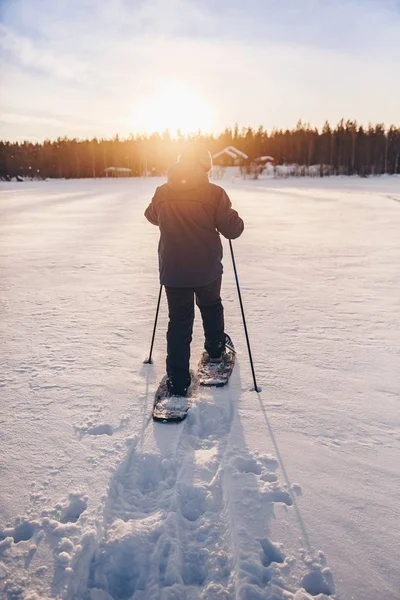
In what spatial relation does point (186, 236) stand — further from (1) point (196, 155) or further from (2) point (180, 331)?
(2) point (180, 331)

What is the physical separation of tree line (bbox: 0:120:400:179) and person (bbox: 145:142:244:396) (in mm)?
51735

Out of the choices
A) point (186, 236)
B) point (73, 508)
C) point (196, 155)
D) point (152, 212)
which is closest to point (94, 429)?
point (73, 508)

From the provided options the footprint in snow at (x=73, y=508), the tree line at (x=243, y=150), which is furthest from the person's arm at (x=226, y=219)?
the tree line at (x=243, y=150)

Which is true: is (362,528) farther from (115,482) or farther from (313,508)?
(115,482)

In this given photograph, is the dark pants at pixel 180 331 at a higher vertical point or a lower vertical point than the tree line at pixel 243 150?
lower

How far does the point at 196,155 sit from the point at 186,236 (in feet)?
1.97

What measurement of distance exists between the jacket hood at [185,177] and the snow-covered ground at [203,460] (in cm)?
158

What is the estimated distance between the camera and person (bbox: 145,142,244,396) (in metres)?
2.72

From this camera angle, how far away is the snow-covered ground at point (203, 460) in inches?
64.3

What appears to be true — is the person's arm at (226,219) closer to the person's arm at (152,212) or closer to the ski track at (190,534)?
the person's arm at (152,212)

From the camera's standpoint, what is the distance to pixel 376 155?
53562 mm

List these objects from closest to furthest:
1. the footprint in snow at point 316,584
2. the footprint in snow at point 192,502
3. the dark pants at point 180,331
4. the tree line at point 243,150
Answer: the footprint in snow at point 316,584
the footprint in snow at point 192,502
the dark pants at point 180,331
the tree line at point 243,150

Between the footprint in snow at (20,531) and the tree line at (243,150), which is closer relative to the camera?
the footprint in snow at (20,531)

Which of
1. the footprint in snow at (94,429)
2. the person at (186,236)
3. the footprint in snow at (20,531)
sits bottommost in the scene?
the footprint in snow at (20,531)
